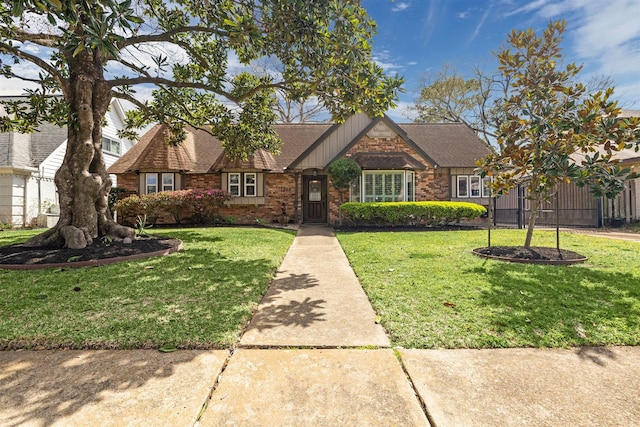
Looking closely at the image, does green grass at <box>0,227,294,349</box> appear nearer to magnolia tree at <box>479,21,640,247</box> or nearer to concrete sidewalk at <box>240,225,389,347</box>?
concrete sidewalk at <box>240,225,389,347</box>

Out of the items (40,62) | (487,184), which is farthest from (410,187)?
(40,62)

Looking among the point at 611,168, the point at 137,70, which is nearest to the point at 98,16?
the point at 137,70

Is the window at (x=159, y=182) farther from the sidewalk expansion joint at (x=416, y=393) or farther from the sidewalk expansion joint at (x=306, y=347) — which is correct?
the sidewalk expansion joint at (x=416, y=393)

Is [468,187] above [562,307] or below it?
above

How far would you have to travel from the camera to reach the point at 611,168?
5.47 meters

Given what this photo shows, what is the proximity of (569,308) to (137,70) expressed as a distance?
10424 mm

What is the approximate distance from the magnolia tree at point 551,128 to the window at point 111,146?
22173 millimetres

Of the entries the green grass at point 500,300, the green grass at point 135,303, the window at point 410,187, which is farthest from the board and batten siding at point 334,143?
the green grass at point 135,303

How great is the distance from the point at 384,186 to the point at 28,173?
675 inches

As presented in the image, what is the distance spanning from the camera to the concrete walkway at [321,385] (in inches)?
71.9

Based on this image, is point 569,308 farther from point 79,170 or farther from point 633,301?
point 79,170

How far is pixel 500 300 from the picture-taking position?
3.79 m

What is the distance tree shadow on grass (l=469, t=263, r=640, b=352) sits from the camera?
2.84 meters

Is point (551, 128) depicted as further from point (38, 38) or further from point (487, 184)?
point (38, 38)
